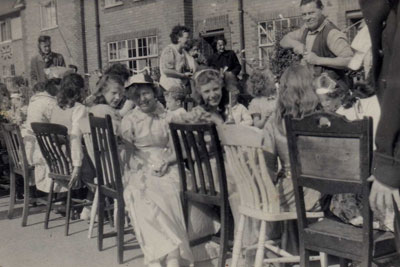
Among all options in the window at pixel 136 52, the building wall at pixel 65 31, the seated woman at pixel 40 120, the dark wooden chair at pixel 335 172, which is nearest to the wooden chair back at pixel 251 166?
the dark wooden chair at pixel 335 172

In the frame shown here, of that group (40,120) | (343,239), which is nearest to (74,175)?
(40,120)

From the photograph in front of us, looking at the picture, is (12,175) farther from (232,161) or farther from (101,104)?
(232,161)

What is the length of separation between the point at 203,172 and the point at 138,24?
1151 centimetres

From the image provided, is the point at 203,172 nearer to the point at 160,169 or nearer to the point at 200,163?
the point at 200,163

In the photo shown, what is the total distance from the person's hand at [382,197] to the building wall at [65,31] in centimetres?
1585

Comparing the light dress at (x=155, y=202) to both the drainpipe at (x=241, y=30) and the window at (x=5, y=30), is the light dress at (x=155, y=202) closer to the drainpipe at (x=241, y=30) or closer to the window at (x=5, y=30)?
the drainpipe at (x=241, y=30)

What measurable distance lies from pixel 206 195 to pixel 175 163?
56 cm

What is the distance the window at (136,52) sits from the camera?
14.6 m

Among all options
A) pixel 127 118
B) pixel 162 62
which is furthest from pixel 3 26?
pixel 127 118

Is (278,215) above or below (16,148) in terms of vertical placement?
below

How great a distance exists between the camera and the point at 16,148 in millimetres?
5770

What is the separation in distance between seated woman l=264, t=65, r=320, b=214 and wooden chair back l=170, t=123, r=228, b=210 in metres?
0.33

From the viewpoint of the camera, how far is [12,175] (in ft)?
19.5

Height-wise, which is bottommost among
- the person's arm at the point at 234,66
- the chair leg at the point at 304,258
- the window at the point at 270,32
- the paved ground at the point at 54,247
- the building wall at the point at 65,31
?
the paved ground at the point at 54,247
